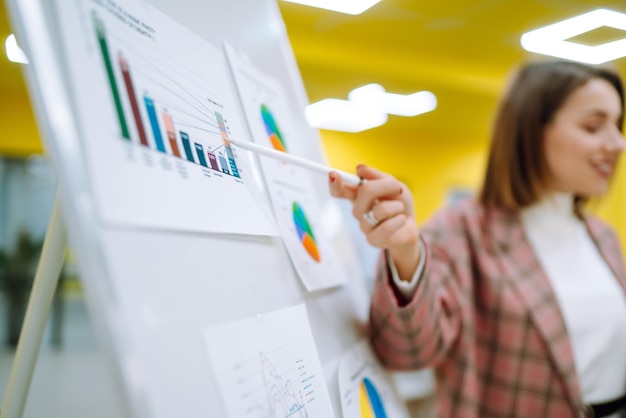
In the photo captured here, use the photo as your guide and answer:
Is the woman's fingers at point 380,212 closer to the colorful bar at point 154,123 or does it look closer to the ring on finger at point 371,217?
the ring on finger at point 371,217

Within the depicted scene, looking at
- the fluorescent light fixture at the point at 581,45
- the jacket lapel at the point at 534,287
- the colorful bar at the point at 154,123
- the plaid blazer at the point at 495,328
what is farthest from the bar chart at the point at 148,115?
the fluorescent light fixture at the point at 581,45

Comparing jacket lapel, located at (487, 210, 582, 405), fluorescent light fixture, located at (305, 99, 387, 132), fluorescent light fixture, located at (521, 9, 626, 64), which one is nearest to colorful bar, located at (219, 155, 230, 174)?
jacket lapel, located at (487, 210, 582, 405)

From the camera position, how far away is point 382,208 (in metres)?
0.62

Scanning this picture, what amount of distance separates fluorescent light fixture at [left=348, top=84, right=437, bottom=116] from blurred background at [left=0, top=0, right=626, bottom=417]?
80 millimetres

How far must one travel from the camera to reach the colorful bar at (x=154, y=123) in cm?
38

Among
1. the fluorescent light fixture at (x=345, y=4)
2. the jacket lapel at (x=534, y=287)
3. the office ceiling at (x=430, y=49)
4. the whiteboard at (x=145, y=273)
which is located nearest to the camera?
the whiteboard at (x=145, y=273)

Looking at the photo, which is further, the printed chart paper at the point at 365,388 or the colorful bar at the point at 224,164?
the printed chart paper at the point at 365,388

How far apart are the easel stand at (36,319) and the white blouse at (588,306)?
0.78 m

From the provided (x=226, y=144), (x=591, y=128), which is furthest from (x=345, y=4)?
(x=226, y=144)

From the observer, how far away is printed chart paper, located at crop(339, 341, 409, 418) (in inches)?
22.7

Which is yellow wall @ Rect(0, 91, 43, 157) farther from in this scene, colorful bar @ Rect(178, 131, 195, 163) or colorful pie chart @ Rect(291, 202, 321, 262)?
colorful bar @ Rect(178, 131, 195, 163)

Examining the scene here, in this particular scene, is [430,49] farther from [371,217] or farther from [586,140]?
[371,217]

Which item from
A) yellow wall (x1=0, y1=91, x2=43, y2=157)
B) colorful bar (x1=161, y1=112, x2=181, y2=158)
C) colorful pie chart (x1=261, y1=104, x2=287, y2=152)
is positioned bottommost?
colorful bar (x1=161, y1=112, x2=181, y2=158)

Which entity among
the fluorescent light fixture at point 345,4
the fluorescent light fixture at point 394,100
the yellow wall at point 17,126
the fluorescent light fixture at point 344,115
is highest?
the yellow wall at point 17,126
